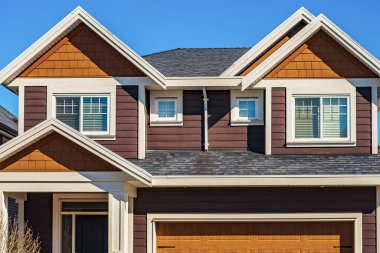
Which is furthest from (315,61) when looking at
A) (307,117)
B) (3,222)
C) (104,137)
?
(3,222)

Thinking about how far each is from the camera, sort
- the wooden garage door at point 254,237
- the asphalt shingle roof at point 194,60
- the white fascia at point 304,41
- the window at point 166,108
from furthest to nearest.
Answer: the asphalt shingle roof at point 194,60
the window at point 166,108
the white fascia at point 304,41
the wooden garage door at point 254,237

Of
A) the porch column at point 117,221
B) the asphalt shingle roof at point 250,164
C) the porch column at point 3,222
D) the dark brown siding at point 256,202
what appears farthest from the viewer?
the dark brown siding at point 256,202

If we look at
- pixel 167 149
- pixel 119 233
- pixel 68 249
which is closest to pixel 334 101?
pixel 167 149

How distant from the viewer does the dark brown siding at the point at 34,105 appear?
60.5 feet

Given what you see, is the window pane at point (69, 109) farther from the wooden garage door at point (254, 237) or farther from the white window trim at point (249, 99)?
the white window trim at point (249, 99)

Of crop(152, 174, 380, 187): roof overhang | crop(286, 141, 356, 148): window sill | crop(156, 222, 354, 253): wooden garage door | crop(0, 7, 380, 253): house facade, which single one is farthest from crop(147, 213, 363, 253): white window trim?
crop(286, 141, 356, 148): window sill

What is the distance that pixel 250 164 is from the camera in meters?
17.5

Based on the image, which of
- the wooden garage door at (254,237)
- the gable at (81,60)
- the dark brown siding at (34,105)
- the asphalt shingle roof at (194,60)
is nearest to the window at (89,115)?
the dark brown siding at (34,105)

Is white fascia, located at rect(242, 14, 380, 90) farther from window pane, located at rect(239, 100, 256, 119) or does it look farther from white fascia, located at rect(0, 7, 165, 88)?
white fascia, located at rect(0, 7, 165, 88)

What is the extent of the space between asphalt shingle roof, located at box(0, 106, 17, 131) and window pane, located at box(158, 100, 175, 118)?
622 centimetres

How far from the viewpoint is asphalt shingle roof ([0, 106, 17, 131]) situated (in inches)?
934

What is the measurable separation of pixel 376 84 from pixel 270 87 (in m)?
2.49

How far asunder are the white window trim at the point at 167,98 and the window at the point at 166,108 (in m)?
0.05

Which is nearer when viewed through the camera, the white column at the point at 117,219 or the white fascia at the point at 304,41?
the white column at the point at 117,219
